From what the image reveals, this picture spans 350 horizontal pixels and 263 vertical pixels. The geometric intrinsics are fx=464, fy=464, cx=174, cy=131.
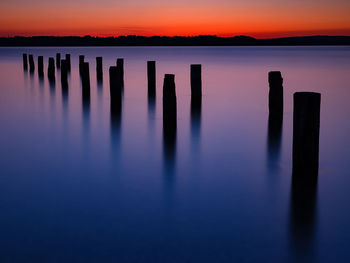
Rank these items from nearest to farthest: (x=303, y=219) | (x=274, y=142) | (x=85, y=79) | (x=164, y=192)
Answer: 1. (x=303, y=219)
2. (x=164, y=192)
3. (x=274, y=142)
4. (x=85, y=79)

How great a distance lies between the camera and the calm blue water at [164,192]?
11.3 ft

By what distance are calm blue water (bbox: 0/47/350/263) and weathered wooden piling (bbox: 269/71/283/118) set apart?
36 cm

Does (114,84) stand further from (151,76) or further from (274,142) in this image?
(274,142)

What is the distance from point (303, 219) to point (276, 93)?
15.7 ft

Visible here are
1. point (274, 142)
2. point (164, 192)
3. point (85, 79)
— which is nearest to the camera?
point (164, 192)

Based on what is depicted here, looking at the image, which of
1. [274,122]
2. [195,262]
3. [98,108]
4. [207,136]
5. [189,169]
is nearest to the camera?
[195,262]

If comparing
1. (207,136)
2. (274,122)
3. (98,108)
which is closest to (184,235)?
(207,136)

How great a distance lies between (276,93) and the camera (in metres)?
8.62

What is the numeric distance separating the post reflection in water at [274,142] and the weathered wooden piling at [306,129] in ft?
2.98

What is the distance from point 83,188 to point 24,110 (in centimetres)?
733

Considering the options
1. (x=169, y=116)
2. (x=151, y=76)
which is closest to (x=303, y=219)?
(x=169, y=116)

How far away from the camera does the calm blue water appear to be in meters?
3.46

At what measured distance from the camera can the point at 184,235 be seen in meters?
3.71

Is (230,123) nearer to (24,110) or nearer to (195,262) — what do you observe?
(24,110)
